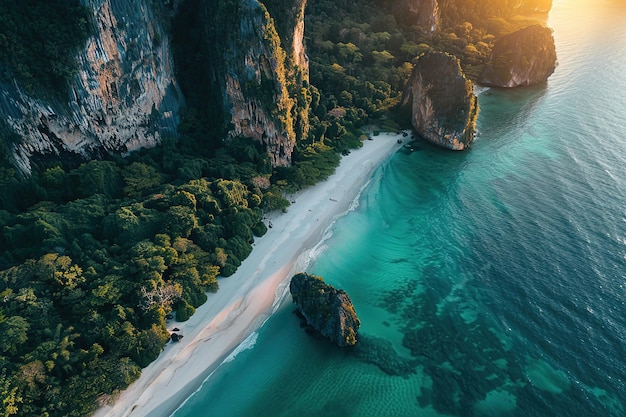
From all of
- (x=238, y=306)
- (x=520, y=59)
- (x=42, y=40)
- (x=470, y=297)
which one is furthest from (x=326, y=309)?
(x=520, y=59)

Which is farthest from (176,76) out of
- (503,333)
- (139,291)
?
(503,333)

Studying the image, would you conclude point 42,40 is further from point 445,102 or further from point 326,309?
point 445,102

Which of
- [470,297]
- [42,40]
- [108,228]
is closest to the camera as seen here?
[108,228]

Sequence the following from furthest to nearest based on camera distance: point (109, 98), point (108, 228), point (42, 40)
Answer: point (109, 98), point (42, 40), point (108, 228)

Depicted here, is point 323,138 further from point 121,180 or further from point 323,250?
point 121,180

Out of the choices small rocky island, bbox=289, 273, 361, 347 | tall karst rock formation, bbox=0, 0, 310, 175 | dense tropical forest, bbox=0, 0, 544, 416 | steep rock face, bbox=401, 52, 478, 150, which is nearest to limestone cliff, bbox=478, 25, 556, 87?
steep rock face, bbox=401, 52, 478, 150

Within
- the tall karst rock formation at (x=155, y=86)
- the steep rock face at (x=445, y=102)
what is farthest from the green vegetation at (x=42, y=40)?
the steep rock face at (x=445, y=102)
